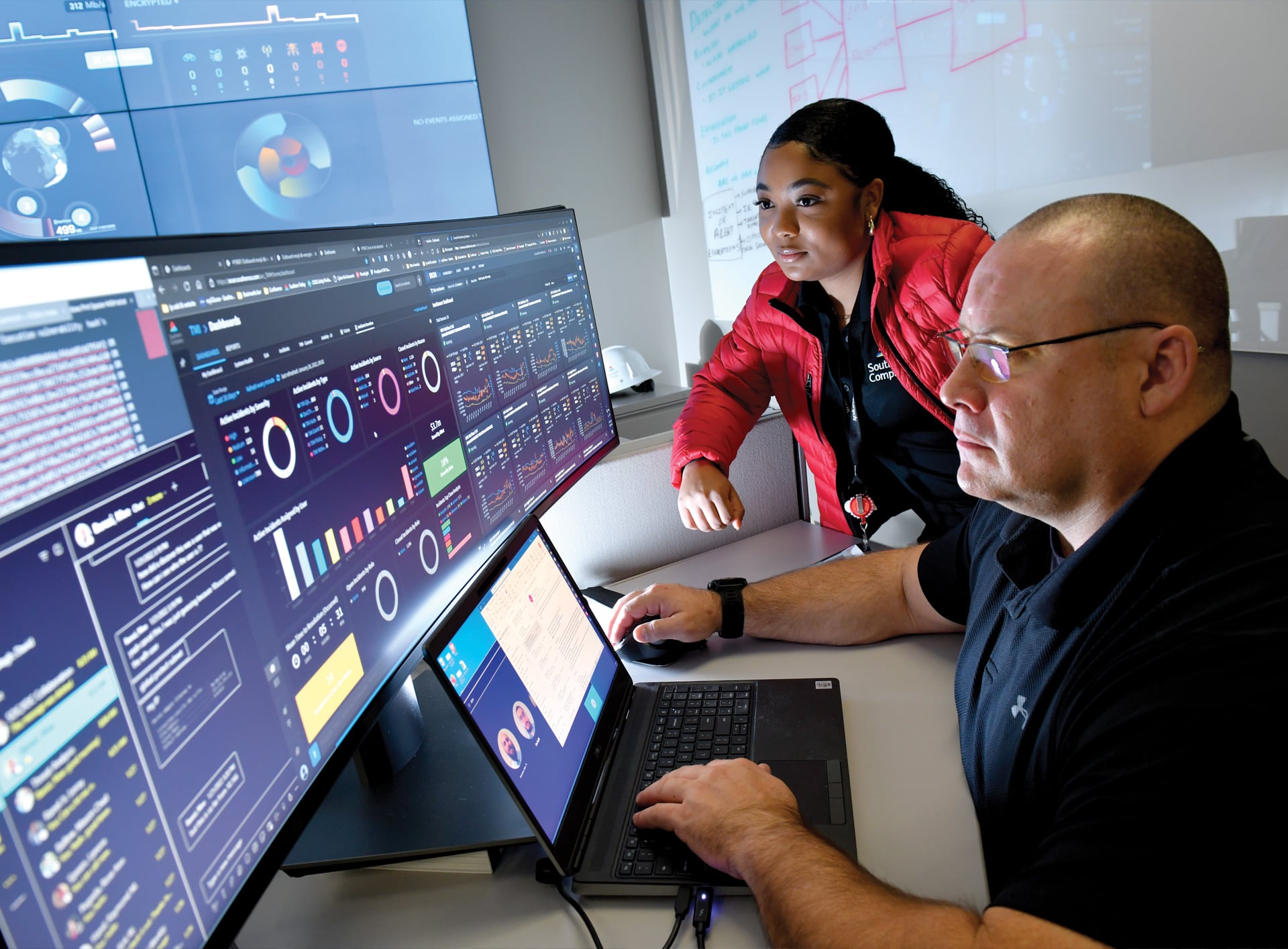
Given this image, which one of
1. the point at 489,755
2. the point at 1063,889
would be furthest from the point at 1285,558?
the point at 489,755

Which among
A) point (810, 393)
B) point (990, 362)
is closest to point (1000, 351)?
point (990, 362)

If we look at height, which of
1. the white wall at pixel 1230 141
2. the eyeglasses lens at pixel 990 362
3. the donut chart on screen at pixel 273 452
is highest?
the white wall at pixel 1230 141

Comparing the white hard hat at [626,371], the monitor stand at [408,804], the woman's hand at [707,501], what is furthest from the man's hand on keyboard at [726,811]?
the white hard hat at [626,371]

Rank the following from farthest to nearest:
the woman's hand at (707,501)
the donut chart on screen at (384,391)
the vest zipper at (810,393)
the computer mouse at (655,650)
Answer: the vest zipper at (810,393) → the woman's hand at (707,501) → the computer mouse at (655,650) → the donut chart on screen at (384,391)

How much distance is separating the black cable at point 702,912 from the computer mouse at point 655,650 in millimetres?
386

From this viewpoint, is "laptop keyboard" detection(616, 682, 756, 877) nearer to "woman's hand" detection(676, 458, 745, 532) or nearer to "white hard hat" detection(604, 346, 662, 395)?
"woman's hand" detection(676, 458, 745, 532)

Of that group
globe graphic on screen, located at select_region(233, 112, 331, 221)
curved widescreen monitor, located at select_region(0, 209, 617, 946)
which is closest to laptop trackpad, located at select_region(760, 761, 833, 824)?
curved widescreen monitor, located at select_region(0, 209, 617, 946)

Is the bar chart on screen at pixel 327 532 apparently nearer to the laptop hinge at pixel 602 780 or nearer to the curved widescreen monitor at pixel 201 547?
the curved widescreen monitor at pixel 201 547

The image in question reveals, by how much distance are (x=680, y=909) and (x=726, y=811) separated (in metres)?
0.09

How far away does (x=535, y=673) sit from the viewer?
84 cm

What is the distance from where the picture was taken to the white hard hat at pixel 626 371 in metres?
2.95

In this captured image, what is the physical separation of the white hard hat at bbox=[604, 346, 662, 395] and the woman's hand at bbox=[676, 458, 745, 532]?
1578mm

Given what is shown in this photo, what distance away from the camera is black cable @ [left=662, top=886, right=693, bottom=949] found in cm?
67

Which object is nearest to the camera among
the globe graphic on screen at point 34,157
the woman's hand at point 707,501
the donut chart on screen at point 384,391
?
the donut chart on screen at point 384,391
